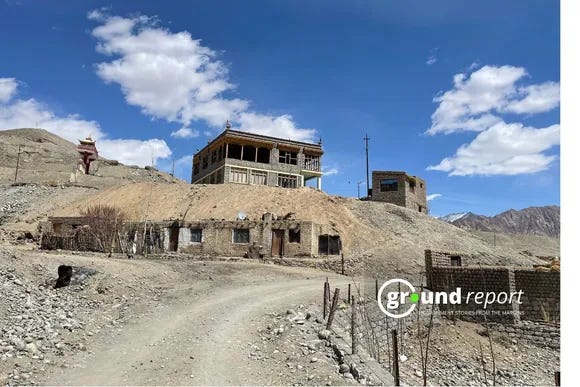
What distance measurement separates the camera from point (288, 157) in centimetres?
4516

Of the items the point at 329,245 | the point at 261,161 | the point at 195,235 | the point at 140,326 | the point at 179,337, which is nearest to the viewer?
the point at 179,337

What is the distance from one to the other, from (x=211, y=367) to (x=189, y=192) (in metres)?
32.2

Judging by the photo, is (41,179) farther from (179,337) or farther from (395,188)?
(179,337)

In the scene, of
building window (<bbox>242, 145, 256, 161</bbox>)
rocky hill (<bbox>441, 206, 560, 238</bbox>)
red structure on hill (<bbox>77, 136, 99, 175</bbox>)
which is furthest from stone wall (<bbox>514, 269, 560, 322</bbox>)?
rocky hill (<bbox>441, 206, 560, 238</bbox>)

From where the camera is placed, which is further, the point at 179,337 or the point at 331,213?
the point at 331,213

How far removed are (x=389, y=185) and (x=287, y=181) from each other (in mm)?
10618

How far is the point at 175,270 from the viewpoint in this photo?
1909cm

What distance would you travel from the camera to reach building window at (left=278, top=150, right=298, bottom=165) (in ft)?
147

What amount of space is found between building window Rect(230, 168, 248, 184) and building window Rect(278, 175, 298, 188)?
352 cm

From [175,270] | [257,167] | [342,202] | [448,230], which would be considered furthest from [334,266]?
[257,167]

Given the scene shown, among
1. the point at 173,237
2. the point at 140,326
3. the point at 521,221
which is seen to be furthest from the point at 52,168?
the point at 521,221

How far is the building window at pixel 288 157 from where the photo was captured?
44812mm

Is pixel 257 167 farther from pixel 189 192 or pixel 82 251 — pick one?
pixel 82 251

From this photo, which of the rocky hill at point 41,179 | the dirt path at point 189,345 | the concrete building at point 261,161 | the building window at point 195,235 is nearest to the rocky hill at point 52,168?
the rocky hill at point 41,179
